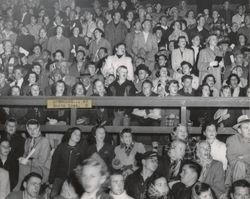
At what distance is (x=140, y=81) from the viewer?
9242 millimetres

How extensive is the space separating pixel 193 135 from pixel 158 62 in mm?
2233

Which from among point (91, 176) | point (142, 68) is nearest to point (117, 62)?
point (142, 68)

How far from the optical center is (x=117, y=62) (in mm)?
9906

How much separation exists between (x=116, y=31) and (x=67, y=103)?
418 cm

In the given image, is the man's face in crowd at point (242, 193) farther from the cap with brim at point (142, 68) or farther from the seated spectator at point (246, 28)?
the seated spectator at point (246, 28)

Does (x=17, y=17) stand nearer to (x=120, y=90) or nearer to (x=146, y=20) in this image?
(x=146, y=20)

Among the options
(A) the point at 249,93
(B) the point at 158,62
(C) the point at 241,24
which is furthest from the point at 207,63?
(C) the point at 241,24

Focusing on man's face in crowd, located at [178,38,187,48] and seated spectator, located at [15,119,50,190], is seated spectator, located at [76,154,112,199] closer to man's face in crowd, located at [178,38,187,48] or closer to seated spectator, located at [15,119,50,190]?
seated spectator, located at [15,119,50,190]

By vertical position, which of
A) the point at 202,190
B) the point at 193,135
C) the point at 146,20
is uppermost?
the point at 146,20

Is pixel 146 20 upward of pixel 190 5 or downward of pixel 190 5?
downward

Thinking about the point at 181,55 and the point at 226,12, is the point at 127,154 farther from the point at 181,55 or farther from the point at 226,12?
the point at 226,12

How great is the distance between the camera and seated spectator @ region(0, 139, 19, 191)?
716 centimetres

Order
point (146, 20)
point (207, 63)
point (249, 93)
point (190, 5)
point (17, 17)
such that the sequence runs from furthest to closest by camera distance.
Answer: point (190, 5), point (17, 17), point (146, 20), point (207, 63), point (249, 93)

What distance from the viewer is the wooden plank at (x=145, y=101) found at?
8.05 m
